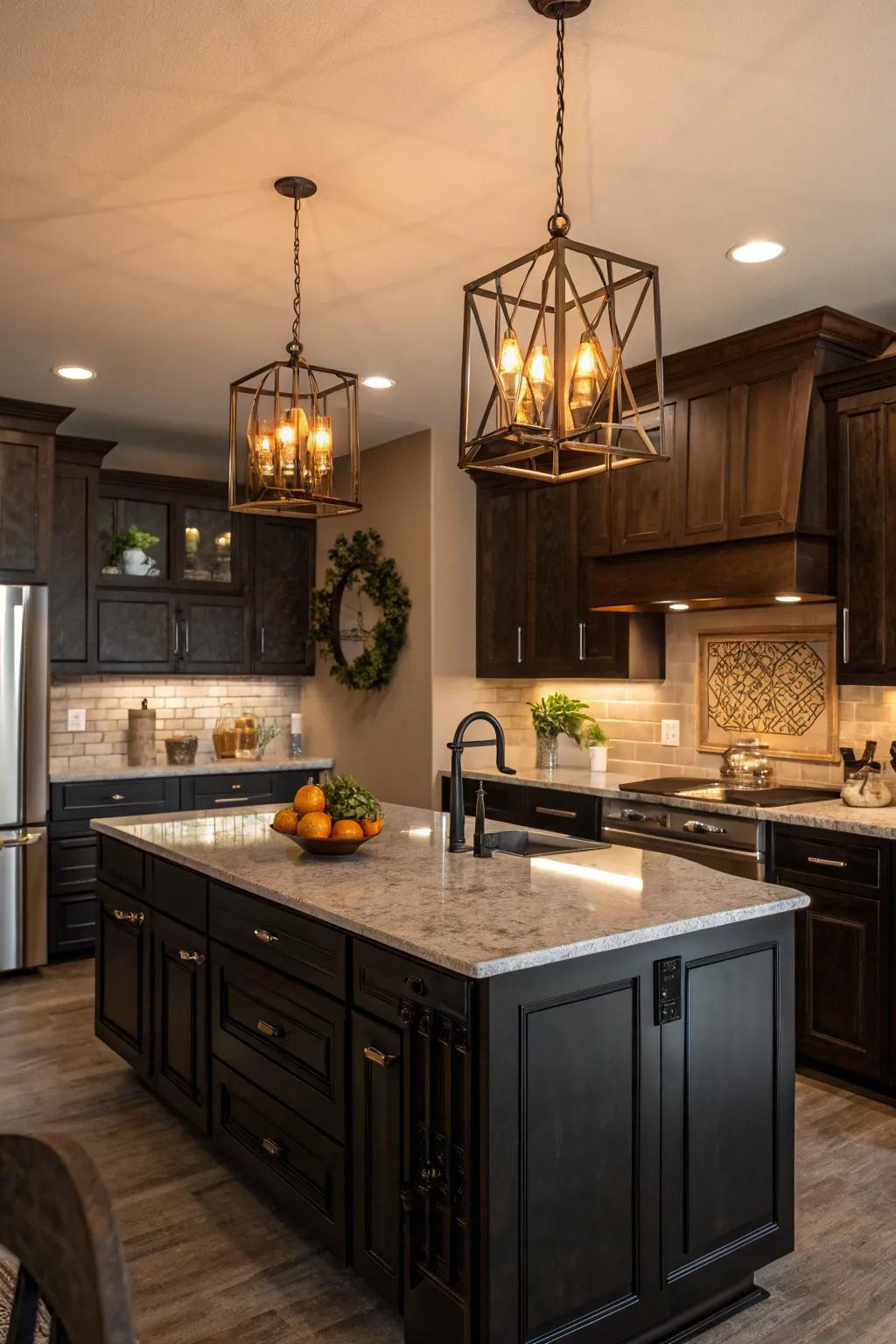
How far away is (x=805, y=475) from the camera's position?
12.8 ft

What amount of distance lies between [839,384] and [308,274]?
1971 mm

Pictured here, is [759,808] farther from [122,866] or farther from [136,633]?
[136,633]

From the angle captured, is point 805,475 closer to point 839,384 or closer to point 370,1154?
point 839,384

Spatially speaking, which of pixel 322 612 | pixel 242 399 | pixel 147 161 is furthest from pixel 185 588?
pixel 147 161

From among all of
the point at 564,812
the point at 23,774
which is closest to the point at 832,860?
the point at 564,812

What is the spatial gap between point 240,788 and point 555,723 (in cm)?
182

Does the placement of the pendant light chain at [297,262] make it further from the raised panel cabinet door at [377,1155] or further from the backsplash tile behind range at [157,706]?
the backsplash tile behind range at [157,706]

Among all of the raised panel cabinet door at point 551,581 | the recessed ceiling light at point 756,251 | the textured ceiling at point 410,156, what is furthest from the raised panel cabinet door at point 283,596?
the recessed ceiling light at point 756,251

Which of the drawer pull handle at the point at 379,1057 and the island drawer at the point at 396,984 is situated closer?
the island drawer at the point at 396,984

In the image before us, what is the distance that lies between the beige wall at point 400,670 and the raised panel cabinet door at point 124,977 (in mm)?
2170

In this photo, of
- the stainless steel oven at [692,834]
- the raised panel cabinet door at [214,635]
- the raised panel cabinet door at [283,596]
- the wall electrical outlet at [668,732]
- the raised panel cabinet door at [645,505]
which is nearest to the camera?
the stainless steel oven at [692,834]

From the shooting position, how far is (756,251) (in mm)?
3236

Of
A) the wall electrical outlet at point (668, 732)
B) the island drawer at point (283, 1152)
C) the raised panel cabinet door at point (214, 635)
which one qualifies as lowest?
the island drawer at point (283, 1152)

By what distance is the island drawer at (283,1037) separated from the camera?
93.2 inches
